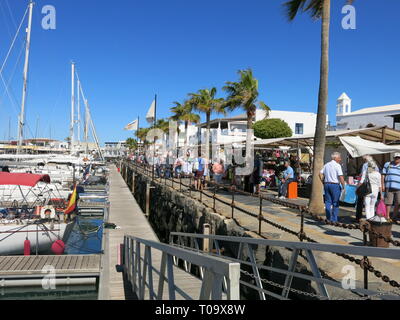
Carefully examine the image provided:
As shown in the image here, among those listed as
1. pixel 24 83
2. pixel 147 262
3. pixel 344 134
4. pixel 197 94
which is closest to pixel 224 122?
pixel 197 94

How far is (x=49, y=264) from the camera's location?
35.6ft

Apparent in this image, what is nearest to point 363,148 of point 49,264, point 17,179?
point 49,264

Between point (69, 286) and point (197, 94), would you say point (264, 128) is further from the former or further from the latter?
point (69, 286)

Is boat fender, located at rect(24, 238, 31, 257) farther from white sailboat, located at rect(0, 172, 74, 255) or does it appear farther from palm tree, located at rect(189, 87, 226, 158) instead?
palm tree, located at rect(189, 87, 226, 158)

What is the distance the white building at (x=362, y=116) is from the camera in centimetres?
4719

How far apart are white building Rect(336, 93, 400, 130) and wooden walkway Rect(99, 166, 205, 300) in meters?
32.8

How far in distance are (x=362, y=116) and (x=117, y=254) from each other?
48234 mm

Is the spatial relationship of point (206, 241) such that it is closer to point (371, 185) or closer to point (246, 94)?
point (371, 185)

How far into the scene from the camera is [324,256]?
607cm

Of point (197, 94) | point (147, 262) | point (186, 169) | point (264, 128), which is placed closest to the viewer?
point (147, 262)

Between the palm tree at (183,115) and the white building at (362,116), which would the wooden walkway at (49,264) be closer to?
the palm tree at (183,115)

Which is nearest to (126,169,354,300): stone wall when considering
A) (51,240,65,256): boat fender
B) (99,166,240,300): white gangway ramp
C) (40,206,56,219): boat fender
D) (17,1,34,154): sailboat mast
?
(99,166,240,300): white gangway ramp

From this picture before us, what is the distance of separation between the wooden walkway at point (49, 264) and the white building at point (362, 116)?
125 ft

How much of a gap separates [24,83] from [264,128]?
35.2 metres
